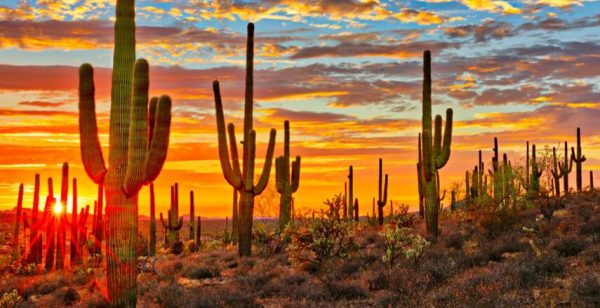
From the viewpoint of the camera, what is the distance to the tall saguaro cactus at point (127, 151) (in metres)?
11.6

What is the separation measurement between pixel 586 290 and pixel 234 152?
44.5ft

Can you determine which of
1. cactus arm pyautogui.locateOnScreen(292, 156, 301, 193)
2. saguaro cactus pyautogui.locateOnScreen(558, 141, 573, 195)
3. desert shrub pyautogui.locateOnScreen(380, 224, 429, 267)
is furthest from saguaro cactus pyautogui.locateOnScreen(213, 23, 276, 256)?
saguaro cactus pyautogui.locateOnScreen(558, 141, 573, 195)

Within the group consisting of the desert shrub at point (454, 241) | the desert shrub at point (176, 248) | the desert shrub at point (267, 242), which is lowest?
the desert shrub at point (176, 248)

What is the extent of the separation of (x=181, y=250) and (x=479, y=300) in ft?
91.7

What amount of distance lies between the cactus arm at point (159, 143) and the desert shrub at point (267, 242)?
36.9ft

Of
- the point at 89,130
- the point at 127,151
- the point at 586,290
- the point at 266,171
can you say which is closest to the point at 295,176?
the point at 266,171

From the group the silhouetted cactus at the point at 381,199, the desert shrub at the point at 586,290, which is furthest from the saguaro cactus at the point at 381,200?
the desert shrub at the point at 586,290

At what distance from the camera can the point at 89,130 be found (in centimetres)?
1306

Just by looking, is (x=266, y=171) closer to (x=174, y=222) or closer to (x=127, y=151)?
(x=127, y=151)

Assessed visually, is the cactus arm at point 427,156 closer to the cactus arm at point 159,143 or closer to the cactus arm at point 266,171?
the cactus arm at point 266,171

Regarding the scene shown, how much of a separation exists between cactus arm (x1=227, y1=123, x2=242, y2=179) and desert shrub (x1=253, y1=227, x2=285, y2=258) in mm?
3391

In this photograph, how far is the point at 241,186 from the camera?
71.3ft

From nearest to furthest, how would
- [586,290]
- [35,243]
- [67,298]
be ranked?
[586,290] < [67,298] < [35,243]

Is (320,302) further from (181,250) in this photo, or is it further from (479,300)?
(181,250)
